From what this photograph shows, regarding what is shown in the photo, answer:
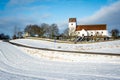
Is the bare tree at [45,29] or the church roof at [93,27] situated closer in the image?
the bare tree at [45,29]

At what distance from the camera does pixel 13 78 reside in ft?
43.9

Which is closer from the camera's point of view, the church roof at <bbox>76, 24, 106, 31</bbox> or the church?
the church

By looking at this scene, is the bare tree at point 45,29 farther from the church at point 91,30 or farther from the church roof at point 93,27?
the church roof at point 93,27

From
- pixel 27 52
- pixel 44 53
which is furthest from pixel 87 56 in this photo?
pixel 27 52

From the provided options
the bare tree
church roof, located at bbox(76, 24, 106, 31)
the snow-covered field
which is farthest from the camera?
church roof, located at bbox(76, 24, 106, 31)

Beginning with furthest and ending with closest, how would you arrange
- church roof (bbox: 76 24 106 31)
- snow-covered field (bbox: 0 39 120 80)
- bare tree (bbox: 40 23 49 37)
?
church roof (bbox: 76 24 106 31) → bare tree (bbox: 40 23 49 37) → snow-covered field (bbox: 0 39 120 80)

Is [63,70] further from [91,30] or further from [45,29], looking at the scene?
[91,30]

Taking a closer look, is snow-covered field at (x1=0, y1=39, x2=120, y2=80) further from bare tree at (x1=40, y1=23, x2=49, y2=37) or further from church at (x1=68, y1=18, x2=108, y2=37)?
church at (x1=68, y1=18, x2=108, y2=37)

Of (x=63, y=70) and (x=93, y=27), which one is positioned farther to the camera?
(x=93, y=27)

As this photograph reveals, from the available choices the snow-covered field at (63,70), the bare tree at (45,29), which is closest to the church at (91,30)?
the bare tree at (45,29)

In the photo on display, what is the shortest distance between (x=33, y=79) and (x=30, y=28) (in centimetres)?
8942

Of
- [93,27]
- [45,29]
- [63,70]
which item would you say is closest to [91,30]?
[93,27]

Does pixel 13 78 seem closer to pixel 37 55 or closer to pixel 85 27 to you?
pixel 37 55

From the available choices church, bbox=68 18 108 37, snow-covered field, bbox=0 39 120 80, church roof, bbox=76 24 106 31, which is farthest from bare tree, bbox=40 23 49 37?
snow-covered field, bbox=0 39 120 80
